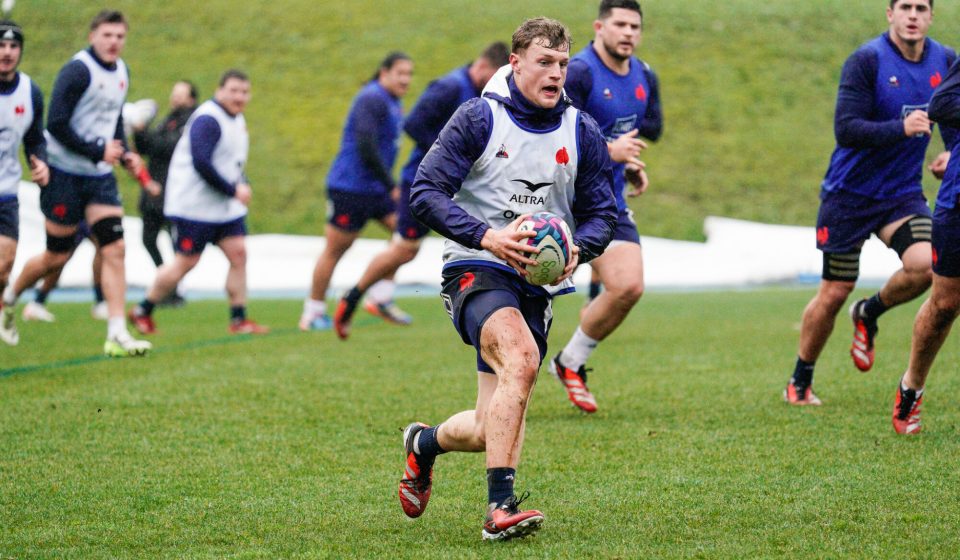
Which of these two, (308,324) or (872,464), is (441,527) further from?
(308,324)

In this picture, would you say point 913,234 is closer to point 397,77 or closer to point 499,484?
point 499,484

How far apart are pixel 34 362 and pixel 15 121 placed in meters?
2.11

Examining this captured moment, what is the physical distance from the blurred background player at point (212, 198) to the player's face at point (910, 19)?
6.54 metres

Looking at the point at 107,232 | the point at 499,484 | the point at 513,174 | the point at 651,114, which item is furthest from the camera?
the point at 107,232

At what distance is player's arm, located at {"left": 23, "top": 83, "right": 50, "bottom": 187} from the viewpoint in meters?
8.53

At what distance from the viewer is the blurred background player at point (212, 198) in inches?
467

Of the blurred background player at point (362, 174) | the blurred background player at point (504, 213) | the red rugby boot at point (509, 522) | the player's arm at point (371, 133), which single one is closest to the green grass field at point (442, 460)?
the red rugby boot at point (509, 522)

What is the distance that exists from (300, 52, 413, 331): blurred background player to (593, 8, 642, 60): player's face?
4.74 metres

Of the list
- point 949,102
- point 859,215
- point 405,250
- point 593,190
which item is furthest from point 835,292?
point 405,250

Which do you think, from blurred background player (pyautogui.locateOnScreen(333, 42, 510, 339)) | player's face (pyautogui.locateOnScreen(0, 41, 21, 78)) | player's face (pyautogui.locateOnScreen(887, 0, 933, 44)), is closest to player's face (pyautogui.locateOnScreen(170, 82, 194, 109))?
blurred background player (pyautogui.locateOnScreen(333, 42, 510, 339))

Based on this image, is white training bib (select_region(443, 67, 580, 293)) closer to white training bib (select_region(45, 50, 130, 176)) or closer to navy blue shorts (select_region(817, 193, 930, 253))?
navy blue shorts (select_region(817, 193, 930, 253))

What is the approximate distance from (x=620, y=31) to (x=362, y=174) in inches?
213

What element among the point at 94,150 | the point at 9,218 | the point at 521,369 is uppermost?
the point at 521,369

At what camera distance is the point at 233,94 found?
1195 centimetres
